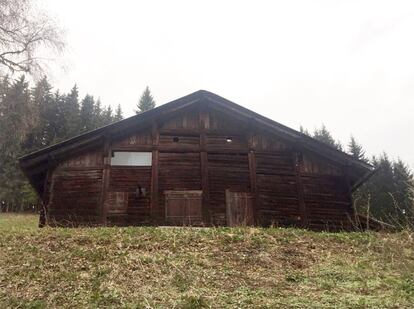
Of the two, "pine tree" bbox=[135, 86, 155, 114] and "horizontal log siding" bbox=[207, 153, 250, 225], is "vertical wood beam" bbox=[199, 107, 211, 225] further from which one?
"pine tree" bbox=[135, 86, 155, 114]

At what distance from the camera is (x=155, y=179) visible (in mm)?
15898

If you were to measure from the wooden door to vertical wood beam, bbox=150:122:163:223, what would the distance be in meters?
0.38

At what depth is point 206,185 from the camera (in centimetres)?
1605

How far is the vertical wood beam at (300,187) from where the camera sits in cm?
1642

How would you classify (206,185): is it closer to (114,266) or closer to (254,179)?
(254,179)

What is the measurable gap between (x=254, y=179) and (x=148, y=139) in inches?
195

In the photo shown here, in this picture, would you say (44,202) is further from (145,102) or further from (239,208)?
(145,102)

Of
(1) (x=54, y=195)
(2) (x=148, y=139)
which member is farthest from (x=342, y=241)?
(1) (x=54, y=195)

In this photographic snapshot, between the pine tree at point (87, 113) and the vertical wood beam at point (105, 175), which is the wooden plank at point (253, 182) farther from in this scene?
the pine tree at point (87, 113)

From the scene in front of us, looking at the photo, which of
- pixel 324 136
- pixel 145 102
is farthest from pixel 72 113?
pixel 324 136

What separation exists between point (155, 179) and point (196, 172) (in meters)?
1.78

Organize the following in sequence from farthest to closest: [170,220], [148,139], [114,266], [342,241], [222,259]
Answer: [148,139]
[170,220]
[342,241]
[222,259]
[114,266]

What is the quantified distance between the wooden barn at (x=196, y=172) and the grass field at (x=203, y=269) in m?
3.57

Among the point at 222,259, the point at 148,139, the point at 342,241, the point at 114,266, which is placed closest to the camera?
the point at 114,266
